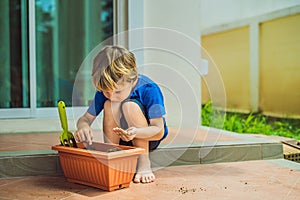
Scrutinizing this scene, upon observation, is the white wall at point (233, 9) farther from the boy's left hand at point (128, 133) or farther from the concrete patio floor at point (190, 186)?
the boy's left hand at point (128, 133)

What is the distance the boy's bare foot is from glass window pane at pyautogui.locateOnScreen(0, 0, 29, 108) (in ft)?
7.22

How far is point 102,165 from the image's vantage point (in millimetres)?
1655

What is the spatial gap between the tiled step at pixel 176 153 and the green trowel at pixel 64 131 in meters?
0.20

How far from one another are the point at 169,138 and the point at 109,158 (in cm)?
103

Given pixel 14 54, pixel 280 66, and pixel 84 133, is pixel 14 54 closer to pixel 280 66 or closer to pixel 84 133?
pixel 84 133

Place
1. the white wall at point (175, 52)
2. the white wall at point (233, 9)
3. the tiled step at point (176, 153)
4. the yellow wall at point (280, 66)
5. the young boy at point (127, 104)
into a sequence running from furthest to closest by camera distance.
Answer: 1. the white wall at point (233, 9)
2. the yellow wall at point (280, 66)
3. the white wall at point (175, 52)
4. the tiled step at point (176, 153)
5. the young boy at point (127, 104)

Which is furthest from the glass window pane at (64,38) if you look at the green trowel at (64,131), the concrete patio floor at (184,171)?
the green trowel at (64,131)

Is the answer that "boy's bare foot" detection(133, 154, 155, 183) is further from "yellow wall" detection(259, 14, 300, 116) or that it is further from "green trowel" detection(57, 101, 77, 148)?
"yellow wall" detection(259, 14, 300, 116)

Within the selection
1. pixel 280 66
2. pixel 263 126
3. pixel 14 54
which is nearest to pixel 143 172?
pixel 14 54

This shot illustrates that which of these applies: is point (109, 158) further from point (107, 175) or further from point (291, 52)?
point (291, 52)

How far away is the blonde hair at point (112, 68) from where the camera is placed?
1.74 metres

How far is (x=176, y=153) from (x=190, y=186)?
43 cm

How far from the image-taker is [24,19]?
383cm

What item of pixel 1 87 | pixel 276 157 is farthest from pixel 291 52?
pixel 1 87
